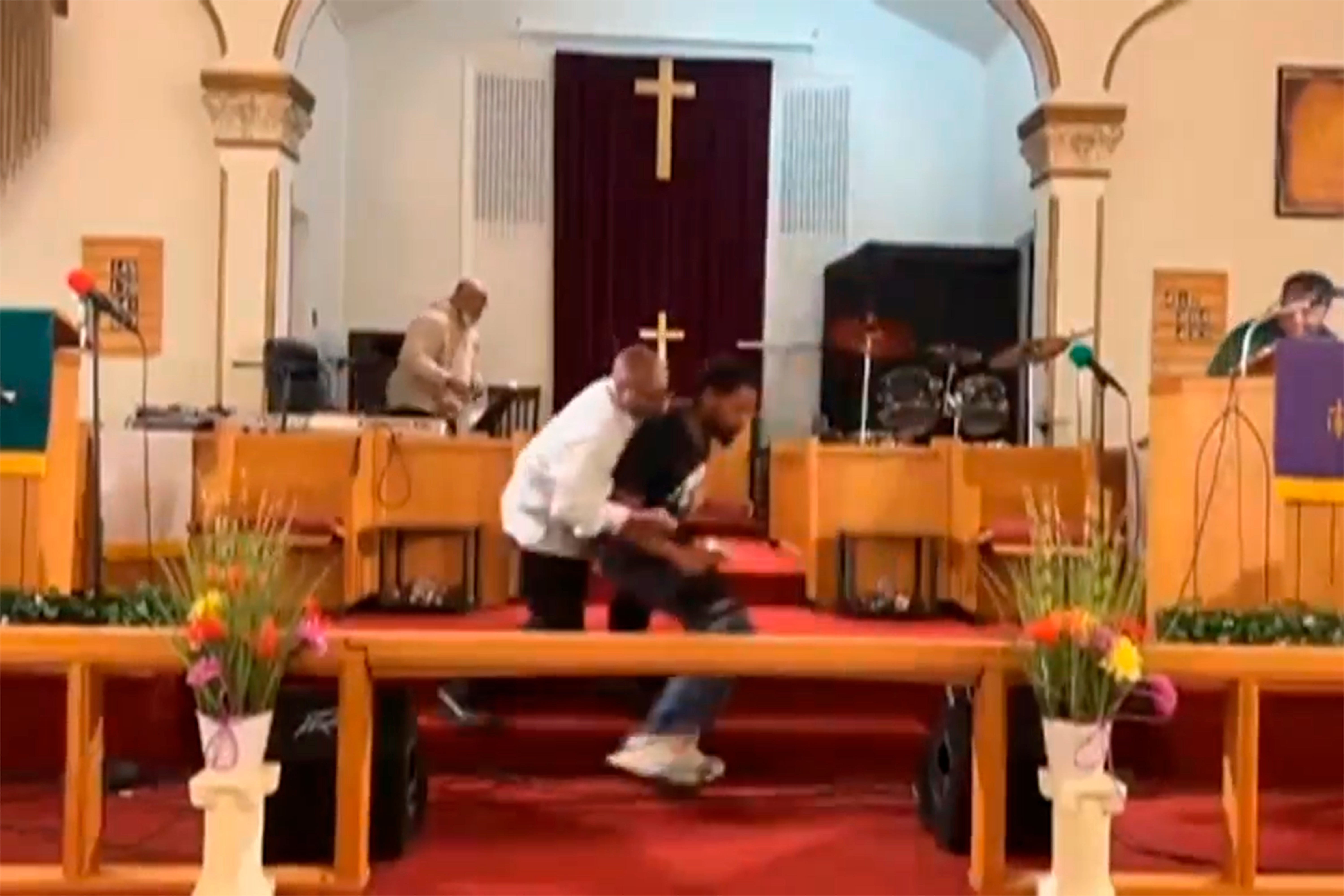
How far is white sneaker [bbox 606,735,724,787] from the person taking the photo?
4922 millimetres

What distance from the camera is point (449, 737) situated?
534 centimetres

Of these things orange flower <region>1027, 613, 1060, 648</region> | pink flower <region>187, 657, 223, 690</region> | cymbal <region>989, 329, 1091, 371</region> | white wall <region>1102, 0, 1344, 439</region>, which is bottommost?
pink flower <region>187, 657, 223, 690</region>

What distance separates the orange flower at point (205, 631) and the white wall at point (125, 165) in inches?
209

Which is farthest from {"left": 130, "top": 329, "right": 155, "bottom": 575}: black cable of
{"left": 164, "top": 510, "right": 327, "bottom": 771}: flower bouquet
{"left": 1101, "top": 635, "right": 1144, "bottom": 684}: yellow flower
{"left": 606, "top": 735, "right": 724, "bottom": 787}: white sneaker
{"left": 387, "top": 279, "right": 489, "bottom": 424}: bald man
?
{"left": 1101, "top": 635, "right": 1144, "bottom": 684}: yellow flower

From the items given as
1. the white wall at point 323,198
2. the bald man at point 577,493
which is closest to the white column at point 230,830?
the bald man at point 577,493

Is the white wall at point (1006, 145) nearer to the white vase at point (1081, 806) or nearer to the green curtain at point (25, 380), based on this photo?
the green curtain at point (25, 380)

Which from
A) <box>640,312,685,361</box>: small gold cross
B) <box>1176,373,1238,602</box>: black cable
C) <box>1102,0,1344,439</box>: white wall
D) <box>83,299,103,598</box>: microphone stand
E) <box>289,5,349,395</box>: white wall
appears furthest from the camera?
<box>640,312,685,361</box>: small gold cross

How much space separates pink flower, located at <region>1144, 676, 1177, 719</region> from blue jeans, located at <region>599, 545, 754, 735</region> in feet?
4.16

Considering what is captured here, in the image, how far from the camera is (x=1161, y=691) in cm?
390

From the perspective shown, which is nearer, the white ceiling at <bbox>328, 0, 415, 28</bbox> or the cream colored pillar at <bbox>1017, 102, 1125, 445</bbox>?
the cream colored pillar at <bbox>1017, 102, 1125, 445</bbox>

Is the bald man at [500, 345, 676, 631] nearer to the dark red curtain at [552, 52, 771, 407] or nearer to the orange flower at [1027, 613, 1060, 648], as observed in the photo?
the orange flower at [1027, 613, 1060, 648]

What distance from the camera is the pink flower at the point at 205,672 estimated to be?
3646mm

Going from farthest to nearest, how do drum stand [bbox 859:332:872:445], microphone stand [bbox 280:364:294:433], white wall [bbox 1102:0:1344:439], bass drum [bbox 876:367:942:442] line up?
drum stand [bbox 859:332:872:445]
white wall [bbox 1102:0:1344:439]
bass drum [bbox 876:367:942:442]
microphone stand [bbox 280:364:294:433]

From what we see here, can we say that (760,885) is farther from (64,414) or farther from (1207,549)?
(64,414)
